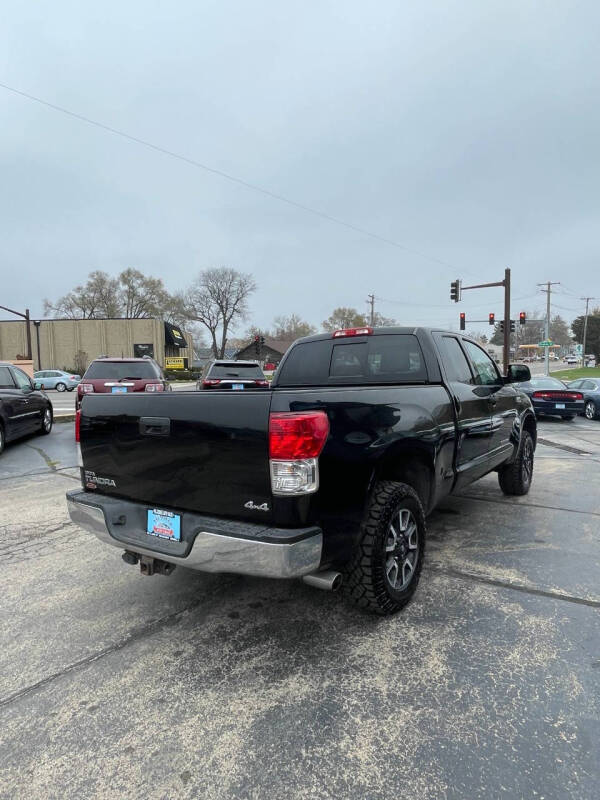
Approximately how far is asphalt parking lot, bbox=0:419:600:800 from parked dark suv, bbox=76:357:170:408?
21.6 feet

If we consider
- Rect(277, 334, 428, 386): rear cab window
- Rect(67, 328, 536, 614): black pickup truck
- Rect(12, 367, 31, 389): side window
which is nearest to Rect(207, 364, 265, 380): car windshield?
Rect(12, 367, 31, 389): side window

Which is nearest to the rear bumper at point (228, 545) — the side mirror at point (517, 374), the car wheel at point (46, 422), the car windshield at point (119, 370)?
the side mirror at point (517, 374)

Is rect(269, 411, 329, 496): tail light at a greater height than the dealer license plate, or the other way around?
rect(269, 411, 329, 496): tail light

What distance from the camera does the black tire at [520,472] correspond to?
5859 millimetres

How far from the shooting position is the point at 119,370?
11.0 meters

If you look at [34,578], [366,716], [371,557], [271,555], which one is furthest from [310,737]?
[34,578]

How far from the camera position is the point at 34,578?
3738 millimetres

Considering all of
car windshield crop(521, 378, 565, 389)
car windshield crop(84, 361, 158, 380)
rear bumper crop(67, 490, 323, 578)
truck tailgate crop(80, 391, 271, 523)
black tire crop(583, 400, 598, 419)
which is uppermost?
car windshield crop(84, 361, 158, 380)

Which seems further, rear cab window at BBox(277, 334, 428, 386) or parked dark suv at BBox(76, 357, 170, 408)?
parked dark suv at BBox(76, 357, 170, 408)

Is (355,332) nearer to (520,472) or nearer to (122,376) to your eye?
(520,472)

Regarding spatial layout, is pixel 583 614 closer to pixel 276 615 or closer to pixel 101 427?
pixel 276 615

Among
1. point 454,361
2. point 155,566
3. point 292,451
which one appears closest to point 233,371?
point 454,361

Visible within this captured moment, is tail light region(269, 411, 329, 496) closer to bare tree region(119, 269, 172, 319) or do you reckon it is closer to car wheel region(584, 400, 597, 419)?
car wheel region(584, 400, 597, 419)

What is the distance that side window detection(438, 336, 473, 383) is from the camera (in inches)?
163
